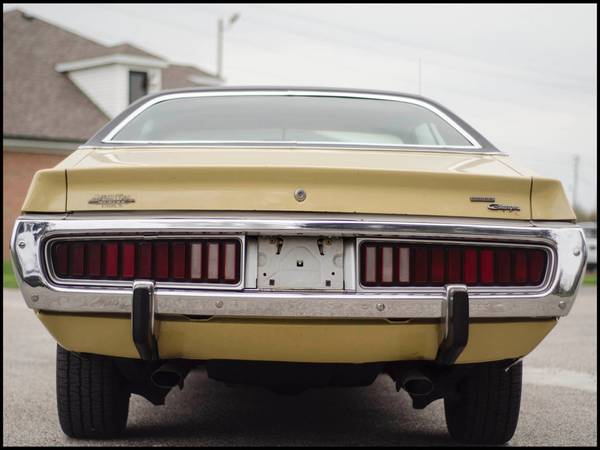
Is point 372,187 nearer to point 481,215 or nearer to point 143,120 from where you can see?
point 481,215

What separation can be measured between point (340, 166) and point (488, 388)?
4.11 ft

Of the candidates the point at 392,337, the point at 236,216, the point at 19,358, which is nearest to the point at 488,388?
the point at 392,337

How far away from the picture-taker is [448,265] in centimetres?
297

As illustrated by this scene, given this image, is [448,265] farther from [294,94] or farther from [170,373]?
[294,94]

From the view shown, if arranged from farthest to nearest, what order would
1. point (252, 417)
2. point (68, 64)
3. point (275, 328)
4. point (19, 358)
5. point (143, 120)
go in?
point (68, 64) < point (19, 358) < point (252, 417) < point (143, 120) < point (275, 328)

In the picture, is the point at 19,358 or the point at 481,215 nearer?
the point at 481,215

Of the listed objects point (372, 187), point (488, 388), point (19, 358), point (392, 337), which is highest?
point (372, 187)

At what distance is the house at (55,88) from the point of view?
24.5 metres

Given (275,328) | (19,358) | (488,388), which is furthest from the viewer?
(19,358)

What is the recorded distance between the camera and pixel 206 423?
424 cm

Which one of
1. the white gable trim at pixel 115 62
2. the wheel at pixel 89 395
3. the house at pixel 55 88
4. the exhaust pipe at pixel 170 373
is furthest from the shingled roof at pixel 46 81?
the exhaust pipe at pixel 170 373

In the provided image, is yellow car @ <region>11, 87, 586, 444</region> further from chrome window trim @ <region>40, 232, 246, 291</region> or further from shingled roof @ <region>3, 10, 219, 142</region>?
shingled roof @ <region>3, 10, 219, 142</region>

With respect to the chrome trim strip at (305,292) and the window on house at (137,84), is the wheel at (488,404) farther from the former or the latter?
the window on house at (137,84)

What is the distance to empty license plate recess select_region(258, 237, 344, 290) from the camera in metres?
2.88
